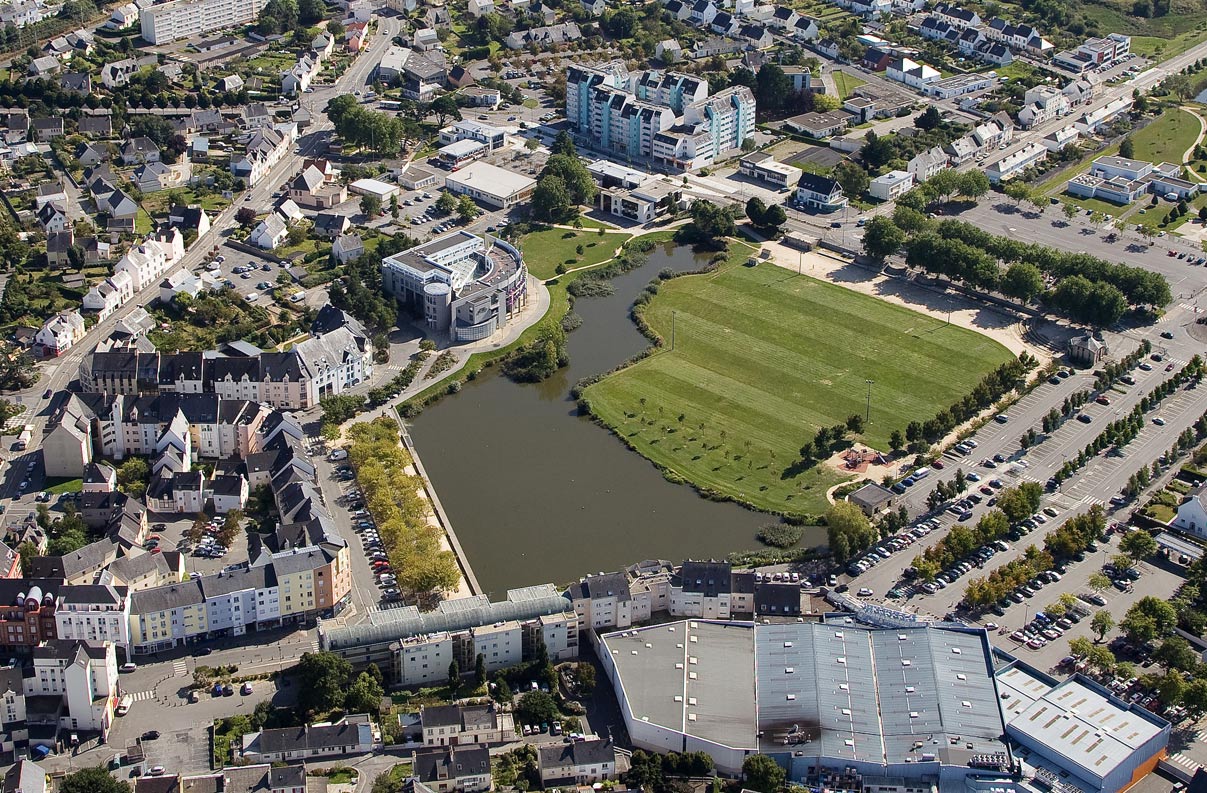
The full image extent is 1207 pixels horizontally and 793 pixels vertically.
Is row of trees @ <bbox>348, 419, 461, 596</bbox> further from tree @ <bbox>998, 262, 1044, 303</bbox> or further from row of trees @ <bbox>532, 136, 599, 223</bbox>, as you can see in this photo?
tree @ <bbox>998, 262, 1044, 303</bbox>

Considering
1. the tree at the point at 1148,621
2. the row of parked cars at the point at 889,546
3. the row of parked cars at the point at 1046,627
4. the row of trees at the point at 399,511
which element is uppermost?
the row of trees at the point at 399,511

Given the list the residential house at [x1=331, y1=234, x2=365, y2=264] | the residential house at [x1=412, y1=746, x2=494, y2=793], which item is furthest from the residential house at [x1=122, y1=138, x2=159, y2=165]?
the residential house at [x1=412, y1=746, x2=494, y2=793]

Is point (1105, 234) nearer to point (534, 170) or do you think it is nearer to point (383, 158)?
point (534, 170)

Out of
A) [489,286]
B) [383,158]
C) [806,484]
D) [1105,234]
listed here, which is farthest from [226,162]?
[1105,234]

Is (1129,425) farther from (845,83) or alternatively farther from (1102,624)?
(845,83)

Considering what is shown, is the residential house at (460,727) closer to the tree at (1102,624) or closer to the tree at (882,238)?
the tree at (1102,624)

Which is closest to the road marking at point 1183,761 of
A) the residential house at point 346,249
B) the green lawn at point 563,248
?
the green lawn at point 563,248
